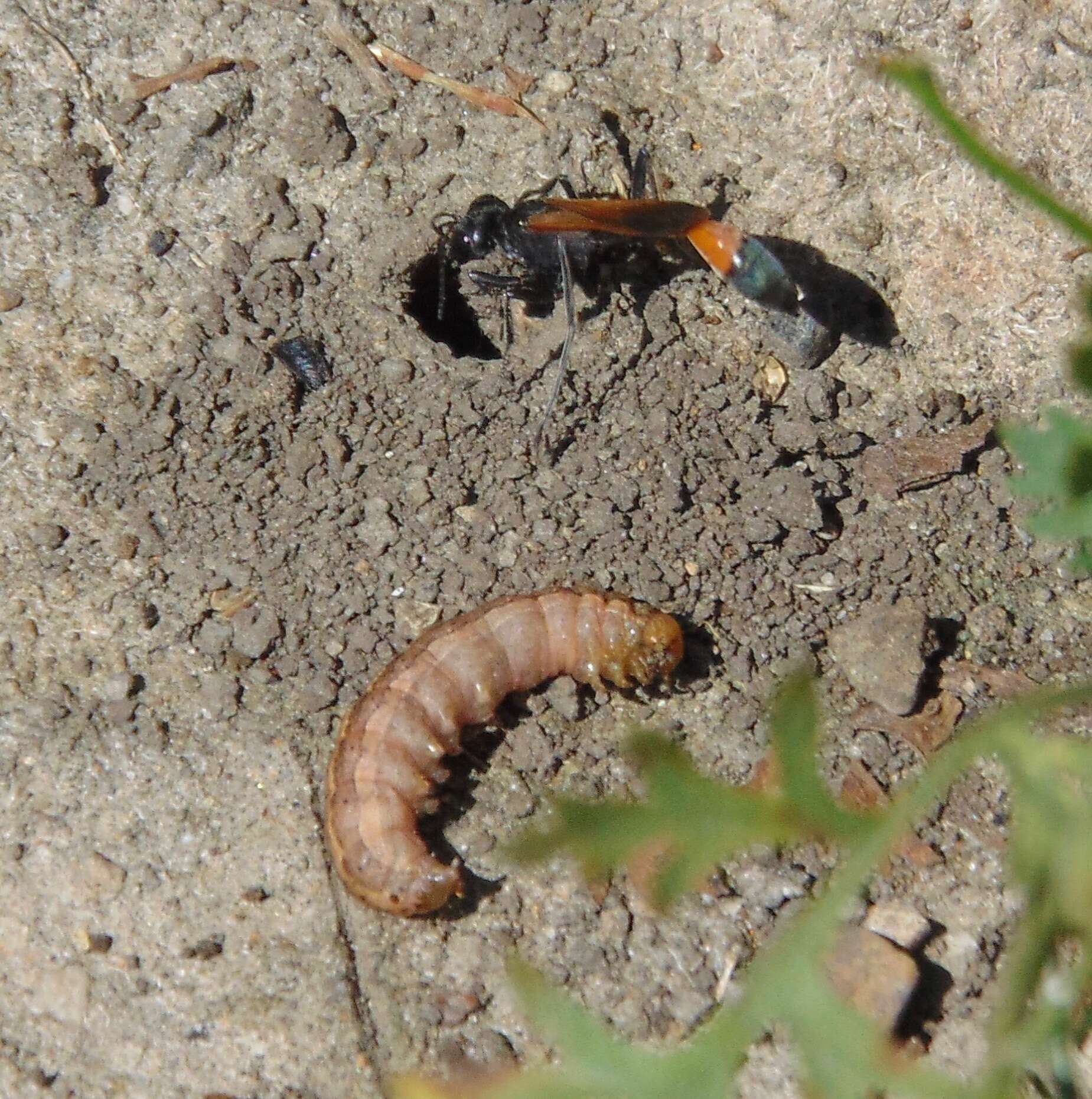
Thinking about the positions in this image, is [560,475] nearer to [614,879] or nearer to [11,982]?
[614,879]

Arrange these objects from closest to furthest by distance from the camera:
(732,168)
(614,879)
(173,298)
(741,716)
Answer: (614,879) → (741,716) → (173,298) → (732,168)

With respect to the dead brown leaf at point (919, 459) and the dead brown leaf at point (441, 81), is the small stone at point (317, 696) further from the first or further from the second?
the dead brown leaf at point (441, 81)

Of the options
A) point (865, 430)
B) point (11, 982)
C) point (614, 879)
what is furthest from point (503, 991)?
point (865, 430)

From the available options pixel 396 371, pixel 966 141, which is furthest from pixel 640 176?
pixel 966 141

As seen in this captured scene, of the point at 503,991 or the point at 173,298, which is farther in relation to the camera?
the point at 173,298

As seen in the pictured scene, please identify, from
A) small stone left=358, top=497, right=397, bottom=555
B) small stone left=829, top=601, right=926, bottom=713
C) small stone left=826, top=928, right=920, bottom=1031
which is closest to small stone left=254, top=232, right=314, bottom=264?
small stone left=358, top=497, right=397, bottom=555

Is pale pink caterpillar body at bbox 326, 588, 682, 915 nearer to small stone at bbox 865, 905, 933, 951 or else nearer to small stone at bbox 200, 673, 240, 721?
small stone at bbox 200, 673, 240, 721

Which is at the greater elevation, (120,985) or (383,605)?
(383,605)
